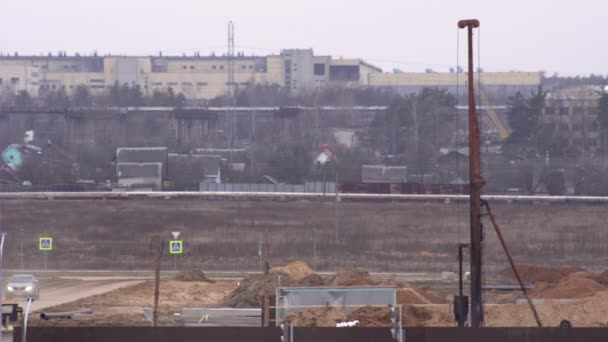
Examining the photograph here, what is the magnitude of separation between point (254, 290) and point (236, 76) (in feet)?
435

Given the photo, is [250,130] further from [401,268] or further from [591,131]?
[401,268]

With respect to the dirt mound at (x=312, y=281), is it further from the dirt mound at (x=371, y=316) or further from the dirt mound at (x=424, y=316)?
the dirt mound at (x=371, y=316)

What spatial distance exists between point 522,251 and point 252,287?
84.9ft

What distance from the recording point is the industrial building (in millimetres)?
158000

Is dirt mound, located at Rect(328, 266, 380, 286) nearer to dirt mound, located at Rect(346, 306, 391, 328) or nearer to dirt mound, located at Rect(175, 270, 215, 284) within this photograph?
dirt mound, located at Rect(346, 306, 391, 328)

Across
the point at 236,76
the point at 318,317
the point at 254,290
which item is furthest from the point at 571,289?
the point at 236,76

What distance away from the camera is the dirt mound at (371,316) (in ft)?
84.0

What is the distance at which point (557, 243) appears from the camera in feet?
203

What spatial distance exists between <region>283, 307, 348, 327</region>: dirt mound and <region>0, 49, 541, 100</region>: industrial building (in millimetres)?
126154

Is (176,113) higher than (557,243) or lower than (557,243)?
higher

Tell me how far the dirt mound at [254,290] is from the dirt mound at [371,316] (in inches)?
389

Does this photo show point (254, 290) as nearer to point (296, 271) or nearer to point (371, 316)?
point (296, 271)

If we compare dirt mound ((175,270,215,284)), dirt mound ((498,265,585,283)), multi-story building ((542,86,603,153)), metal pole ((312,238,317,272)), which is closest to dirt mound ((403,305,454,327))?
dirt mound ((498,265,585,283))

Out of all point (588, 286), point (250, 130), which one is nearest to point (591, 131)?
point (250, 130)
